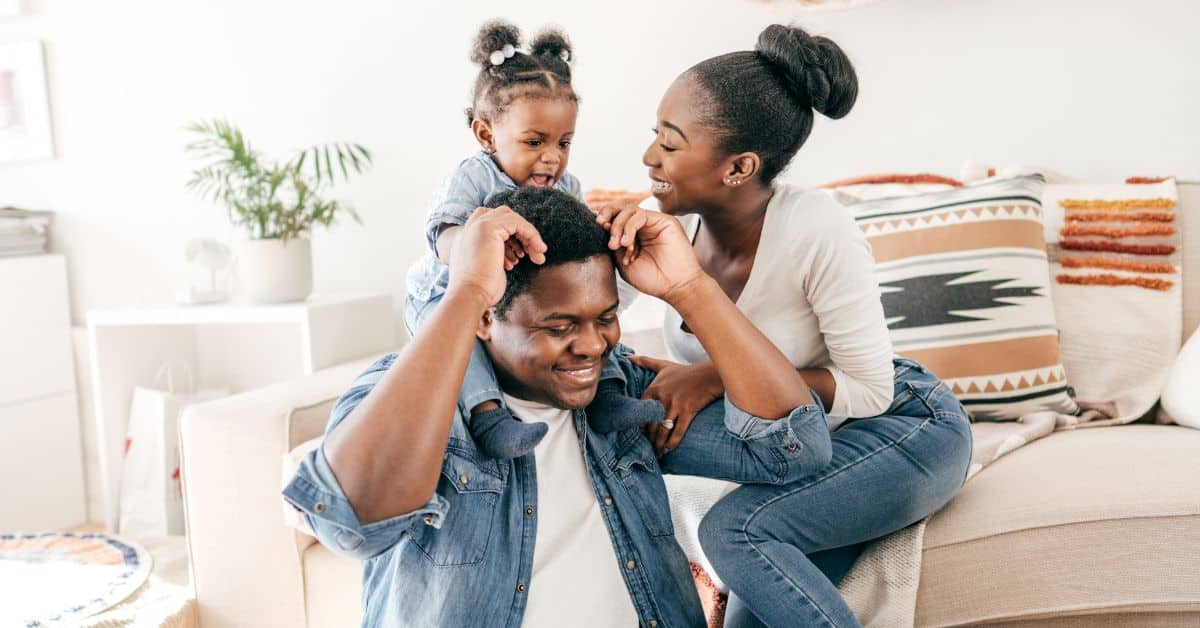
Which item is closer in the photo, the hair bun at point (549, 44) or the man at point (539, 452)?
the man at point (539, 452)

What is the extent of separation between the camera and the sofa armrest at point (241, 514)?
61.8 inches

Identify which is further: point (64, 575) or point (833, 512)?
point (64, 575)

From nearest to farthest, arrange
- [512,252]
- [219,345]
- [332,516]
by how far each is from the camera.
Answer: [332,516] < [512,252] < [219,345]

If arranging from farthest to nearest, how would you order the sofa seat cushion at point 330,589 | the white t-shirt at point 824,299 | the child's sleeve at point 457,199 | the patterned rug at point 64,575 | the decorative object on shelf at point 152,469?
the decorative object on shelf at point 152,469
the patterned rug at point 64,575
the sofa seat cushion at point 330,589
the child's sleeve at point 457,199
the white t-shirt at point 824,299

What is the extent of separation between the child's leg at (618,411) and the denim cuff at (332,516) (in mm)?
273

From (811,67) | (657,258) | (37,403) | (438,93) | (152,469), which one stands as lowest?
(152,469)

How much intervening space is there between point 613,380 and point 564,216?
247 millimetres

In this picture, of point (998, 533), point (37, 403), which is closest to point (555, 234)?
point (998, 533)

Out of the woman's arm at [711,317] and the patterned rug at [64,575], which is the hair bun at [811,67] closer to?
the woman's arm at [711,317]

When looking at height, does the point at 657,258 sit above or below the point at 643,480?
above

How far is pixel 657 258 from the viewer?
106 cm

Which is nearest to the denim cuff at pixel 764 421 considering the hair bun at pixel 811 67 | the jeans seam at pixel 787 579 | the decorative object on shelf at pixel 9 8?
the jeans seam at pixel 787 579

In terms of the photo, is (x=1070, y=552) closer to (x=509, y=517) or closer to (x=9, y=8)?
(x=509, y=517)

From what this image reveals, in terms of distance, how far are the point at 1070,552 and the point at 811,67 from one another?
0.72m
